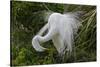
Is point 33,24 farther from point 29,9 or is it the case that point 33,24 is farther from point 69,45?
point 69,45

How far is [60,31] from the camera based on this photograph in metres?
2.31

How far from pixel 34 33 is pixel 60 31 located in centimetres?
31

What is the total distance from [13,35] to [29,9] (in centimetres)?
35

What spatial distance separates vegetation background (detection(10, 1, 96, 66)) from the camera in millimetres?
2154

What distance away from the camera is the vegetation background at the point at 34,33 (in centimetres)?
215

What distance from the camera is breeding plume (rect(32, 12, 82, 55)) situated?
2242 millimetres

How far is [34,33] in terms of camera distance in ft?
7.28

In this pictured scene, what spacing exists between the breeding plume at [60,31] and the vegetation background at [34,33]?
0.05 m

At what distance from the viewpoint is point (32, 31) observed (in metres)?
2.21

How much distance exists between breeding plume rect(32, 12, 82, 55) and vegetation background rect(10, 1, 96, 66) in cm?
5

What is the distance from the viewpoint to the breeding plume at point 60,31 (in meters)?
2.24
